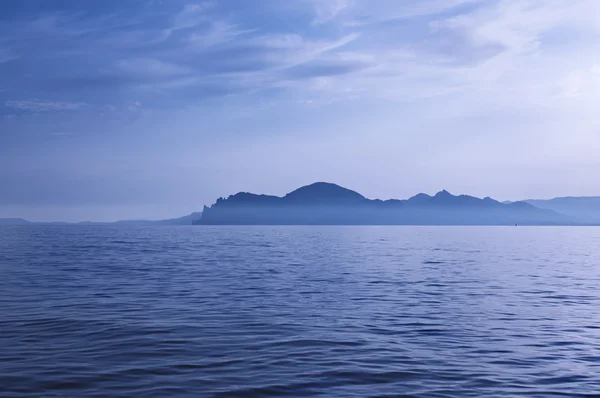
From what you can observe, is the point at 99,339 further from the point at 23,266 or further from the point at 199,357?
the point at 23,266

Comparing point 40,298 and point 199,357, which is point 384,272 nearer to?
point 40,298

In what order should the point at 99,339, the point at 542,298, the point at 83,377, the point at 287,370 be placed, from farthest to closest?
the point at 542,298 → the point at 99,339 → the point at 287,370 → the point at 83,377

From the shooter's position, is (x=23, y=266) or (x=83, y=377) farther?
(x=23, y=266)

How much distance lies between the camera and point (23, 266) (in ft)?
145

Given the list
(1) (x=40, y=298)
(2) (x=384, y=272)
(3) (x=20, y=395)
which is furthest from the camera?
(2) (x=384, y=272)

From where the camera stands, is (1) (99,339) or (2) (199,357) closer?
(2) (199,357)

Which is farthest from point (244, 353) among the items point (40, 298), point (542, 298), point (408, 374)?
point (542, 298)

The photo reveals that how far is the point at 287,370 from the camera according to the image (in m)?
13.6

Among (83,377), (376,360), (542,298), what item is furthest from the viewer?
(542,298)

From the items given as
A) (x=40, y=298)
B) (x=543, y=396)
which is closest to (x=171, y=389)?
(x=543, y=396)

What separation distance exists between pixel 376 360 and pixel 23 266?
3892 cm

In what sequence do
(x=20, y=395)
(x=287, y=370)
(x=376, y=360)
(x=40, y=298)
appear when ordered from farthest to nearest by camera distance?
(x=40, y=298), (x=376, y=360), (x=287, y=370), (x=20, y=395)

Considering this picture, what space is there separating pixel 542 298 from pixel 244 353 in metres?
18.9

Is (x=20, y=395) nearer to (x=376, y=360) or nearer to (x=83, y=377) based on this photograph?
(x=83, y=377)
